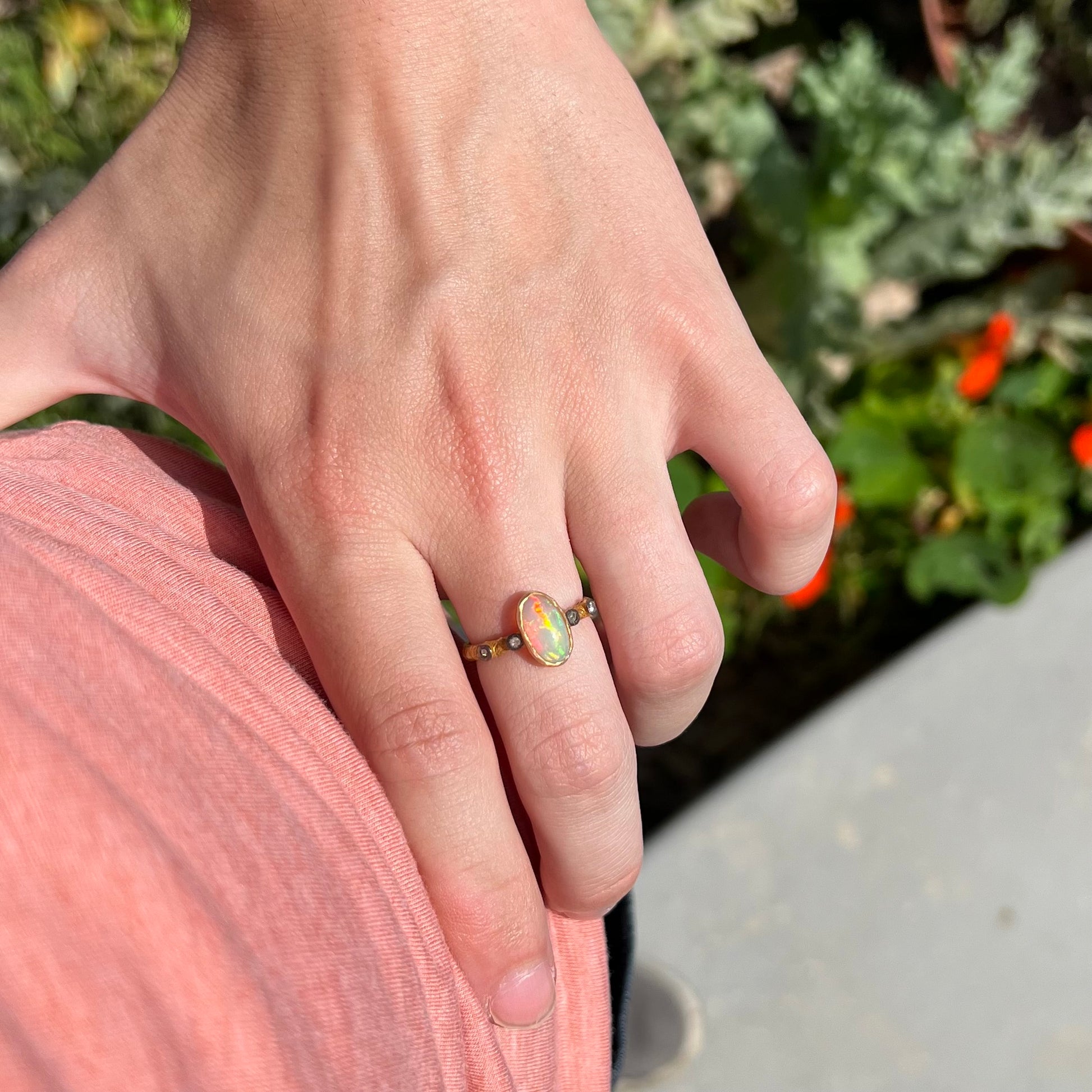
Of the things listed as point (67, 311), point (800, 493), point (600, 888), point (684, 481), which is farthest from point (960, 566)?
point (67, 311)

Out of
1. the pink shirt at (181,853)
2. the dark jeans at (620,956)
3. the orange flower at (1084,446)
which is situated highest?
the pink shirt at (181,853)

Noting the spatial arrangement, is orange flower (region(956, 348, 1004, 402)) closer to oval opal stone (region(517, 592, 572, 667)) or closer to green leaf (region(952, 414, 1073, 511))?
green leaf (region(952, 414, 1073, 511))

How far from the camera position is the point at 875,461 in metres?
1.87

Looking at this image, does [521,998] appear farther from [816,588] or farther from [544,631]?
[816,588]

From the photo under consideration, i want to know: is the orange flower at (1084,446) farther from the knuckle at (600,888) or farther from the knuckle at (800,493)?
the knuckle at (600,888)

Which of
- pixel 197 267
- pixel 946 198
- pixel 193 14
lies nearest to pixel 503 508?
pixel 197 267

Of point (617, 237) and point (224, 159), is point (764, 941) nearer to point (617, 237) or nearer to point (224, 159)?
point (617, 237)

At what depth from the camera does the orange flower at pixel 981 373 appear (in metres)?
1.87

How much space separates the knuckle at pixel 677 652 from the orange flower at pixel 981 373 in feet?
4.13

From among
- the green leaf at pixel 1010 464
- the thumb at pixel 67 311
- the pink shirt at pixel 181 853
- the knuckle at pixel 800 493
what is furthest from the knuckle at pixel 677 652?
the green leaf at pixel 1010 464

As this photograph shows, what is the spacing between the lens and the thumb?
90 cm

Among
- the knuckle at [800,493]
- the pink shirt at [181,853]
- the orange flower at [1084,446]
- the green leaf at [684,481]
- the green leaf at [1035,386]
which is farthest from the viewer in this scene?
the green leaf at [1035,386]

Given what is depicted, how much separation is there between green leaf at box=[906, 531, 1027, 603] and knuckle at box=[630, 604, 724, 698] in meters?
1.12

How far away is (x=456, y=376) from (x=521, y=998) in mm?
519
